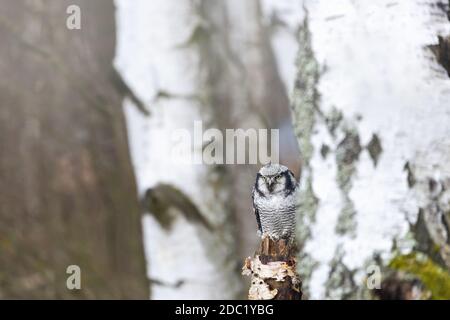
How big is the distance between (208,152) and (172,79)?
0.32ft

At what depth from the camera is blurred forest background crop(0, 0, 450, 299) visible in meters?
0.55

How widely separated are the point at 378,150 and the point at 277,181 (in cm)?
9

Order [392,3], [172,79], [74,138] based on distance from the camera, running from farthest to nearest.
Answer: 1. [74,138]
2. [172,79]
3. [392,3]

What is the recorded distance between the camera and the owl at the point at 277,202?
1.82 feet

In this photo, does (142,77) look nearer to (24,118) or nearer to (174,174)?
(174,174)

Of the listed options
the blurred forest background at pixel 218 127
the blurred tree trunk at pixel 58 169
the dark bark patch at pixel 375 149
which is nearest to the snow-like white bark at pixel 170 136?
the blurred forest background at pixel 218 127

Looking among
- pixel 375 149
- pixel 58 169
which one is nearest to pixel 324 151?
pixel 375 149

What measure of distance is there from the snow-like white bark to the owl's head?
199 mm

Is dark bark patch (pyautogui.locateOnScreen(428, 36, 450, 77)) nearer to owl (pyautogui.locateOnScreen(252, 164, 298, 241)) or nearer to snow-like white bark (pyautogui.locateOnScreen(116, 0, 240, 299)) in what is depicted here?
owl (pyautogui.locateOnScreen(252, 164, 298, 241))

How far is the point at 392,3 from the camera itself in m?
0.56

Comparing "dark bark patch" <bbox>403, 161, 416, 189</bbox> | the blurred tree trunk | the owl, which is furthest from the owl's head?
the blurred tree trunk

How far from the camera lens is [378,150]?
0.55 metres

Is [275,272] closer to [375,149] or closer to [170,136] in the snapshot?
[375,149]
